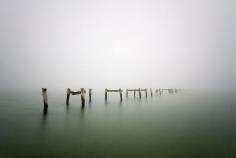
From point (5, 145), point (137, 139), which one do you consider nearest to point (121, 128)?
point (137, 139)

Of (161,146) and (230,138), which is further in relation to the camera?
(230,138)

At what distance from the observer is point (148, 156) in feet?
33.4

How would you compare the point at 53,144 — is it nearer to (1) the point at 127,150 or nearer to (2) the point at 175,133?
(1) the point at 127,150

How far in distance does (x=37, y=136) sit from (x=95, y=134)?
150 inches

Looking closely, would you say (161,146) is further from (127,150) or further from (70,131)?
(70,131)

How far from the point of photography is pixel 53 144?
12273mm

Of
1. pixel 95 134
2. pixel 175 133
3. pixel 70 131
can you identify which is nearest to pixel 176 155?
pixel 175 133

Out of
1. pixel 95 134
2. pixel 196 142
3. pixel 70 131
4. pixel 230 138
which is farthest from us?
pixel 70 131

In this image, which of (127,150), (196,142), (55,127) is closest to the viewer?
(127,150)

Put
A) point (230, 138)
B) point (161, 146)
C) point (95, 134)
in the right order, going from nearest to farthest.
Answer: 1. point (161, 146)
2. point (230, 138)
3. point (95, 134)

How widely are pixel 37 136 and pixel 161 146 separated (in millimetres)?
8017

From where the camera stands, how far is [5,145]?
1198 centimetres

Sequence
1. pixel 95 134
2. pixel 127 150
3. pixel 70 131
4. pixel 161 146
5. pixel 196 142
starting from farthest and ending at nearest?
pixel 70 131, pixel 95 134, pixel 196 142, pixel 161 146, pixel 127 150

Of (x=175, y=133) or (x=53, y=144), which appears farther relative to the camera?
(x=175, y=133)
